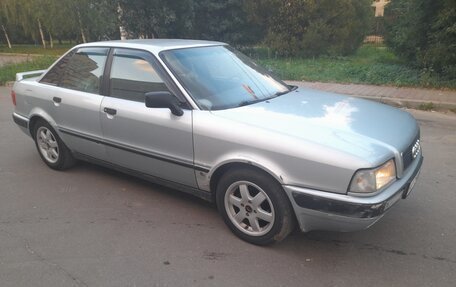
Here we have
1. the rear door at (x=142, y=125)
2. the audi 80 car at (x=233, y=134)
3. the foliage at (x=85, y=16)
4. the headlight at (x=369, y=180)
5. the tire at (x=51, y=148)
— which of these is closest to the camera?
the headlight at (x=369, y=180)

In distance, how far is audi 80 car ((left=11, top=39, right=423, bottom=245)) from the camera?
2787mm

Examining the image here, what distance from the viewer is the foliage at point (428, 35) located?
31.5 ft

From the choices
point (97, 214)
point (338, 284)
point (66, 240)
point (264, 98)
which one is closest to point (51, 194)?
point (97, 214)

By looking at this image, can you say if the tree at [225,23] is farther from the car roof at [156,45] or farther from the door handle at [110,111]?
the door handle at [110,111]

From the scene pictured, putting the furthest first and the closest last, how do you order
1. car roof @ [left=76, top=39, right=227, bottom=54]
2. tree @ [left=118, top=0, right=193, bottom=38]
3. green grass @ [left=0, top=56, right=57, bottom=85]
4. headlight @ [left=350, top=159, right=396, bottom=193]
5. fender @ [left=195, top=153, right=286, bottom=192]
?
1. tree @ [left=118, top=0, right=193, bottom=38]
2. green grass @ [left=0, top=56, right=57, bottom=85]
3. car roof @ [left=76, top=39, right=227, bottom=54]
4. fender @ [left=195, top=153, right=286, bottom=192]
5. headlight @ [left=350, top=159, right=396, bottom=193]

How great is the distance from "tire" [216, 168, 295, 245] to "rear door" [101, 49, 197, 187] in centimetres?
39

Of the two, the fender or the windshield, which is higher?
the windshield

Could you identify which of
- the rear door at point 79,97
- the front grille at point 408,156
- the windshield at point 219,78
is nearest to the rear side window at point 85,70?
the rear door at point 79,97

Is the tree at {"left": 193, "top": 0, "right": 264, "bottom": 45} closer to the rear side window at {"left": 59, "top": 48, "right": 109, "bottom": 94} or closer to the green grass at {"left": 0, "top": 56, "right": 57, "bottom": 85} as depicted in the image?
the green grass at {"left": 0, "top": 56, "right": 57, "bottom": 85}

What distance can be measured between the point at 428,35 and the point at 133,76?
356 inches

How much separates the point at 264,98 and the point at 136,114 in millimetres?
1182

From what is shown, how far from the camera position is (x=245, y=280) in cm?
283

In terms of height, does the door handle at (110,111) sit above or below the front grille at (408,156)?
above

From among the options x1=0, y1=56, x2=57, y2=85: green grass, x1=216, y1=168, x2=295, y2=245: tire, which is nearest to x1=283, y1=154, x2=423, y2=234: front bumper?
x1=216, y1=168, x2=295, y2=245: tire
